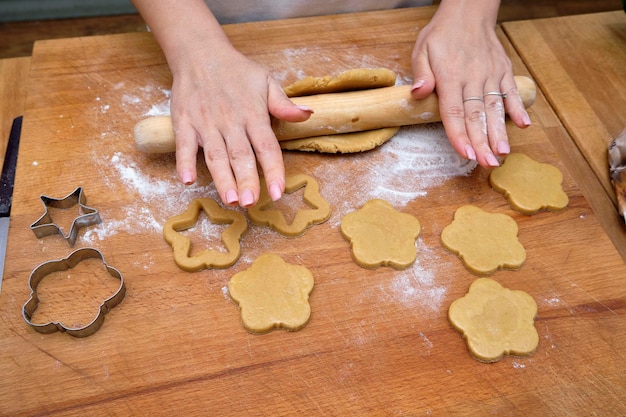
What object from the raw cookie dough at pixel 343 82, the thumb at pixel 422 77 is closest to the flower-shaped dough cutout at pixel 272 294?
the raw cookie dough at pixel 343 82

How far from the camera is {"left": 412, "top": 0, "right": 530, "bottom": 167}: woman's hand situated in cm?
155

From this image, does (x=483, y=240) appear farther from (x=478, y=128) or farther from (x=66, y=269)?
(x=66, y=269)

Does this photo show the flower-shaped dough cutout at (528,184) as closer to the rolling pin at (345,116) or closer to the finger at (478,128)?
the finger at (478,128)

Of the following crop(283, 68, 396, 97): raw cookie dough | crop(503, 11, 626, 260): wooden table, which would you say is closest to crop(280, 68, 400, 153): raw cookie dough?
crop(283, 68, 396, 97): raw cookie dough

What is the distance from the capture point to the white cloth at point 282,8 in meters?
2.04

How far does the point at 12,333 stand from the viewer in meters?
1.25

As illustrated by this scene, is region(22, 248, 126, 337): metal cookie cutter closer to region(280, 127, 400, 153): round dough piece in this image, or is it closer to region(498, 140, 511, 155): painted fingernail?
region(280, 127, 400, 153): round dough piece

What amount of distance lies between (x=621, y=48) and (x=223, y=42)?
1.57 metres

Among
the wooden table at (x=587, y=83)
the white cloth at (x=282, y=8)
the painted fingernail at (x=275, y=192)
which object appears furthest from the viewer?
the white cloth at (x=282, y=8)

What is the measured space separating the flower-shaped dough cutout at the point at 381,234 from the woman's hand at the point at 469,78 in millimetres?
267

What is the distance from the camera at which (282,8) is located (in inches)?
82.2

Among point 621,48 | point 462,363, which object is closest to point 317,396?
point 462,363

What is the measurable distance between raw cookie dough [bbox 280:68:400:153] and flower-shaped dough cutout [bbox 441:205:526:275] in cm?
35

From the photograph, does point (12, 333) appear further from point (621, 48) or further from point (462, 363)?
point (621, 48)
